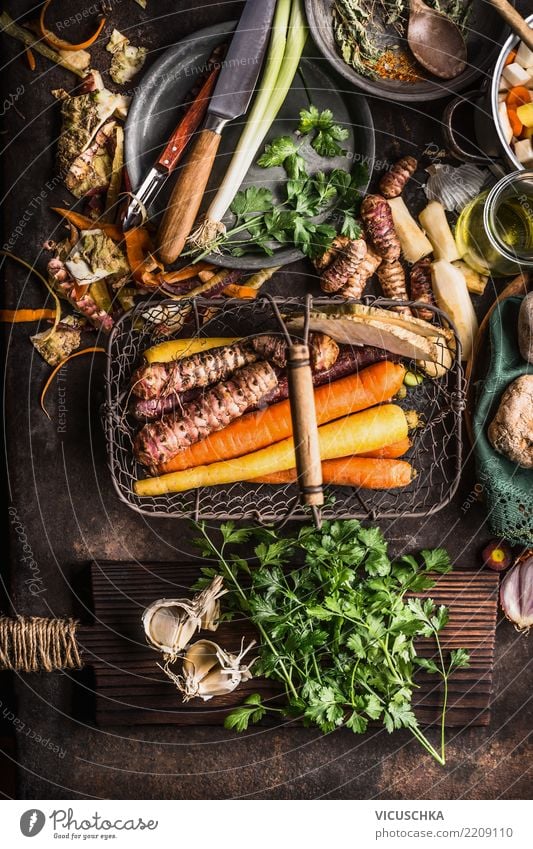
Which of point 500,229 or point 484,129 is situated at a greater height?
point 484,129

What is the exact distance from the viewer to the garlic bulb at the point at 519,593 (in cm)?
191

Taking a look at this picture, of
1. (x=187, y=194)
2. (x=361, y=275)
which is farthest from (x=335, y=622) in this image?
(x=187, y=194)

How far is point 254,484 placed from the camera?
1.90 metres

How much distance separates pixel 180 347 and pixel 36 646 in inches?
32.5

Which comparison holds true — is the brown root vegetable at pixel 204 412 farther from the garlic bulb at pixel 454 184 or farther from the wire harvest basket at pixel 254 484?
the garlic bulb at pixel 454 184

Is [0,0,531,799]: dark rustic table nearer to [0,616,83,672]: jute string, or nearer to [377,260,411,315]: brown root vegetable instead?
[0,616,83,672]: jute string

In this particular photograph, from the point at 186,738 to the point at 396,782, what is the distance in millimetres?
561

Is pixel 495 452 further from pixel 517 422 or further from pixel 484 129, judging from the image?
pixel 484 129

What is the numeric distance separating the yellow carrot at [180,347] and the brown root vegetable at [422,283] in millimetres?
469

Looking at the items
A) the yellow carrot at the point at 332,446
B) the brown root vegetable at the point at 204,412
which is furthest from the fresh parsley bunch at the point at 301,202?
the yellow carrot at the point at 332,446

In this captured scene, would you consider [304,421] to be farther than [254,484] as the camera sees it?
No

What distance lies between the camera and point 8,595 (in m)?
1.93

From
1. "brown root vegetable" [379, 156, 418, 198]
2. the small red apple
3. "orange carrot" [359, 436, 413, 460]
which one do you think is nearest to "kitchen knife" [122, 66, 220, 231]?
"brown root vegetable" [379, 156, 418, 198]
